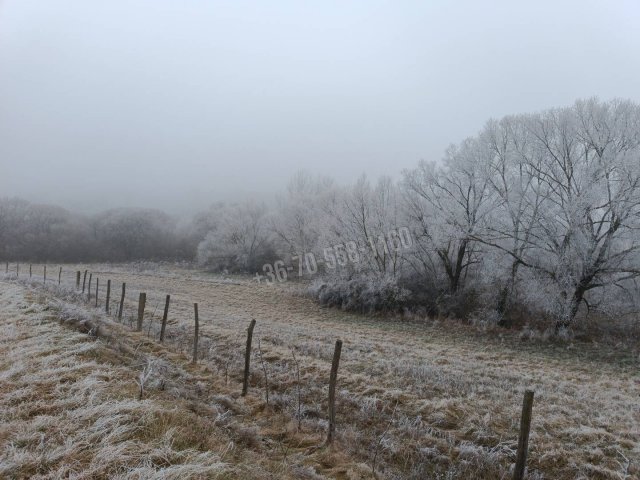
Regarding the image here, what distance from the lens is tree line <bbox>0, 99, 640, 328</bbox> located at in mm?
18156

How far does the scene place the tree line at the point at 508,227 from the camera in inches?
715

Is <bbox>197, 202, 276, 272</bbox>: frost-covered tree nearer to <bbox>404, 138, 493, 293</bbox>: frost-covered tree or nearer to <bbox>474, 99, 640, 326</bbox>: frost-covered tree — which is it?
<bbox>404, 138, 493, 293</bbox>: frost-covered tree

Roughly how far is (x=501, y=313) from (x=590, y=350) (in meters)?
5.26

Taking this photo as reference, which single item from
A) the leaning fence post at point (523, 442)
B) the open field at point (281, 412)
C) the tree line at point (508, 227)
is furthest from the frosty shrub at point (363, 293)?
the leaning fence post at point (523, 442)

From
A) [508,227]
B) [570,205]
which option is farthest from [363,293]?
[570,205]

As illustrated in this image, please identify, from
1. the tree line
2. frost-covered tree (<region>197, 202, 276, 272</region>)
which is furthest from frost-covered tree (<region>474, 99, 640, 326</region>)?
frost-covered tree (<region>197, 202, 276, 272</region>)

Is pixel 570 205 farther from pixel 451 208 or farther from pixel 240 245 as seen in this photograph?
pixel 240 245

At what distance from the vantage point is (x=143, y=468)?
3387 mm

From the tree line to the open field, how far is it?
7.16 meters

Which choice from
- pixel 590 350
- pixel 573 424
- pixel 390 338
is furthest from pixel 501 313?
pixel 573 424

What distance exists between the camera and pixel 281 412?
6906 millimetres

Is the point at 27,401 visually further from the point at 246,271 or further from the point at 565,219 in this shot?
the point at 246,271

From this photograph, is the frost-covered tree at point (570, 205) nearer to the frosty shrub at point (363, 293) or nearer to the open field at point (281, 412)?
the open field at point (281, 412)

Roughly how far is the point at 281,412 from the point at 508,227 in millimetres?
19204
